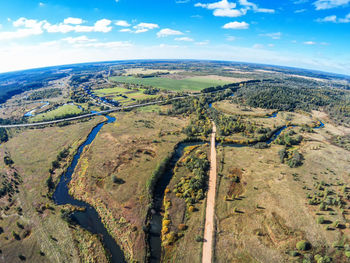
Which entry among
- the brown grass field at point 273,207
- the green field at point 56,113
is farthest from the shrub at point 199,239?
the green field at point 56,113

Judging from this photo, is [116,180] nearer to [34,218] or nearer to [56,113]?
[34,218]

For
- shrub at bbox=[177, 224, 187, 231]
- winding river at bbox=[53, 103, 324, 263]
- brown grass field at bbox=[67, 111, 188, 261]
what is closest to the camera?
winding river at bbox=[53, 103, 324, 263]

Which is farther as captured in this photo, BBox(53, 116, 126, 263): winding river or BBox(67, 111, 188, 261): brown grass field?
BBox(67, 111, 188, 261): brown grass field

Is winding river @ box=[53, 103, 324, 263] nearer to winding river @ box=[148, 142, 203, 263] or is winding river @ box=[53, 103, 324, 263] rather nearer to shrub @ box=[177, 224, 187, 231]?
winding river @ box=[148, 142, 203, 263]

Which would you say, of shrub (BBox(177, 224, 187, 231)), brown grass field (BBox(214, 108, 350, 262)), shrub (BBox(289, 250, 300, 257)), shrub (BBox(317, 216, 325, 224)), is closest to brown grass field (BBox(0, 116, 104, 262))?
shrub (BBox(177, 224, 187, 231))

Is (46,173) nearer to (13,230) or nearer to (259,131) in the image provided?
(13,230)

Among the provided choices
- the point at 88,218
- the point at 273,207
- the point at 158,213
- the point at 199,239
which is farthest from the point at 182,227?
the point at 273,207

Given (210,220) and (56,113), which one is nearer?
(210,220)

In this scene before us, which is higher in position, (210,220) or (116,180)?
(116,180)
